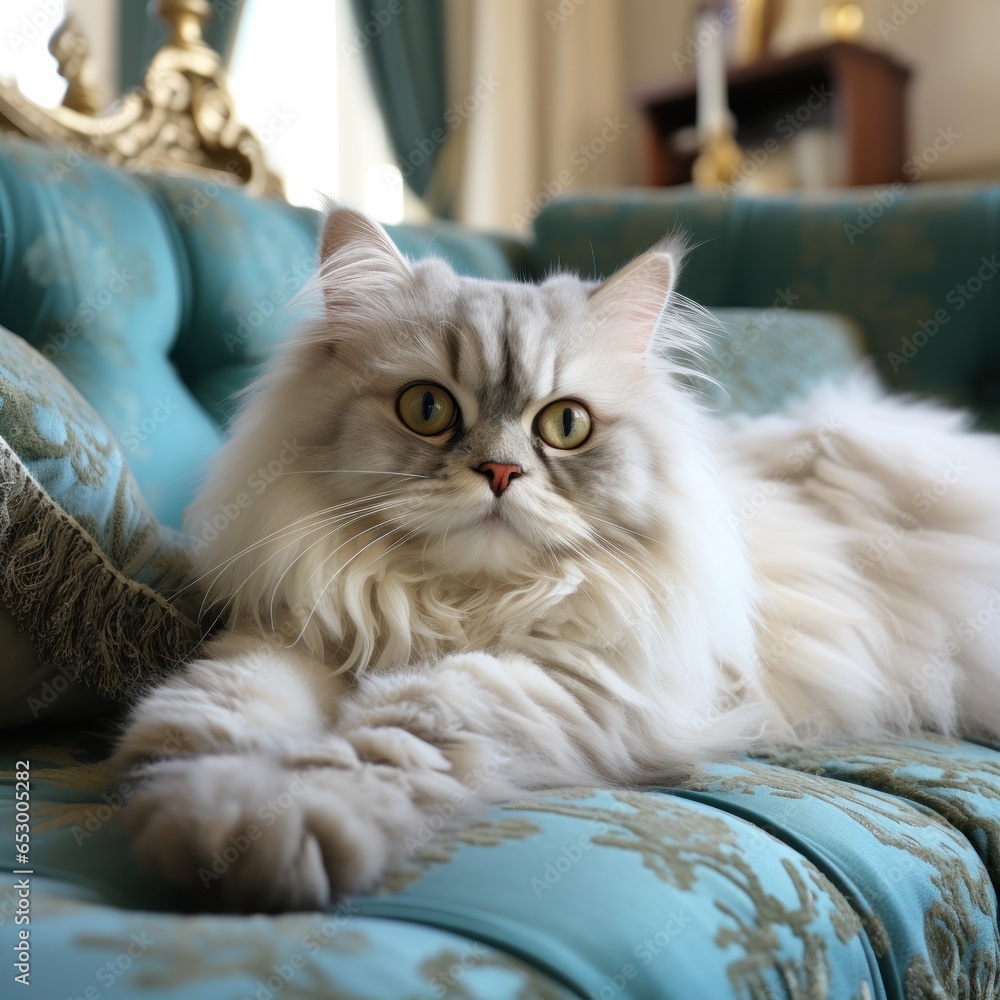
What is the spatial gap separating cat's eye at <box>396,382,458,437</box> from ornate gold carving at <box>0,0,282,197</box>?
1.40m

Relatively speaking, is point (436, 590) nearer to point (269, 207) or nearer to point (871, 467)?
point (871, 467)

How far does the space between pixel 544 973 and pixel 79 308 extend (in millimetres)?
1310

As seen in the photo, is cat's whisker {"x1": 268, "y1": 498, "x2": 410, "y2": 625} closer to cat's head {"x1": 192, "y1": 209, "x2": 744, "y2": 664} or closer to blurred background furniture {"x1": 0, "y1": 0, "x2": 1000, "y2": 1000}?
cat's head {"x1": 192, "y1": 209, "x2": 744, "y2": 664}

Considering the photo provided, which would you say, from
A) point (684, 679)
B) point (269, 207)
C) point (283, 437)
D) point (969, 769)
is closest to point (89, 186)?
point (269, 207)

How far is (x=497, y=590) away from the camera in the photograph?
1.10 m

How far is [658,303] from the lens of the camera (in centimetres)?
126

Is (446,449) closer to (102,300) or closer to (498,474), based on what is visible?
(498,474)

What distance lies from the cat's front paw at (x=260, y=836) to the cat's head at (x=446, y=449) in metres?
0.36

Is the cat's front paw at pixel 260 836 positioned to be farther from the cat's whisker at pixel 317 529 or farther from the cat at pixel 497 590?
the cat's whisker at pixel 317 529

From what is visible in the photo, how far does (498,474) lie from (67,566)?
0.46m
